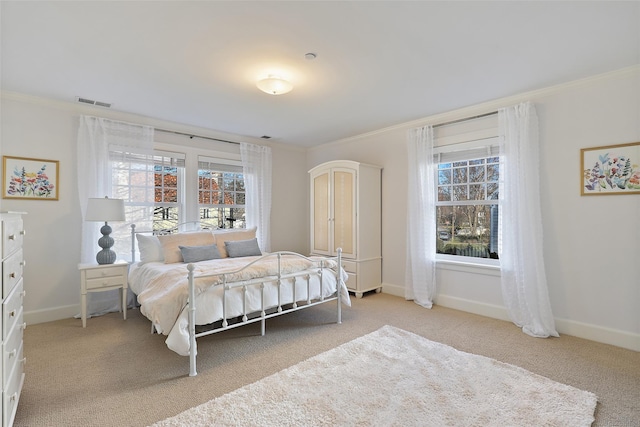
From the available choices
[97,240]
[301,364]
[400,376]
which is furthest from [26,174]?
[400,376]

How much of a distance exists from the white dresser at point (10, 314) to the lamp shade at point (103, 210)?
1597 mm

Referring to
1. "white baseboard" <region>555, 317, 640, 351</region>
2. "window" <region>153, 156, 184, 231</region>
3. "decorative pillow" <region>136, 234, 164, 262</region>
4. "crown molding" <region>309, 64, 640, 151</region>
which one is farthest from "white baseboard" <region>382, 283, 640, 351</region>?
"window" <region>153, 156, 184, 231</region>

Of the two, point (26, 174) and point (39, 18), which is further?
point (26, 174)

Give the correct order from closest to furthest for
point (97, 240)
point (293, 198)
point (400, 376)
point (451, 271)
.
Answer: point (400, 376) → point (97, 240) → point (451, 271) → point (293, 198)

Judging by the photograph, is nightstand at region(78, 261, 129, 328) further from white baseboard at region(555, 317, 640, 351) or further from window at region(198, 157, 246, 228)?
white baseboard at region(555, 317, 640, 351)

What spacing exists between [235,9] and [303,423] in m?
2.56

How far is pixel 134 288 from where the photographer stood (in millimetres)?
3602

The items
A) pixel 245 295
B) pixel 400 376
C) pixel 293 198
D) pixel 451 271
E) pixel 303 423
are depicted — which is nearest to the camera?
pixel 303 423

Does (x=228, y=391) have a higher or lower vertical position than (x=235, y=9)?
lower

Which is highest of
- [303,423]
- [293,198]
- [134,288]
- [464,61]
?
[464,61]

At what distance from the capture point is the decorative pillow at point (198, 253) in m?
3.76

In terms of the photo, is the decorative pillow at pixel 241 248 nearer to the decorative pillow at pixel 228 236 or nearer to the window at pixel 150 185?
the decorative pillow at pixel 228 236

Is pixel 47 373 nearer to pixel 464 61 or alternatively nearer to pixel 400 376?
pixel 400 376

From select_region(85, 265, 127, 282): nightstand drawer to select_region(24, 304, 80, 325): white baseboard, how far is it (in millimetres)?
646
